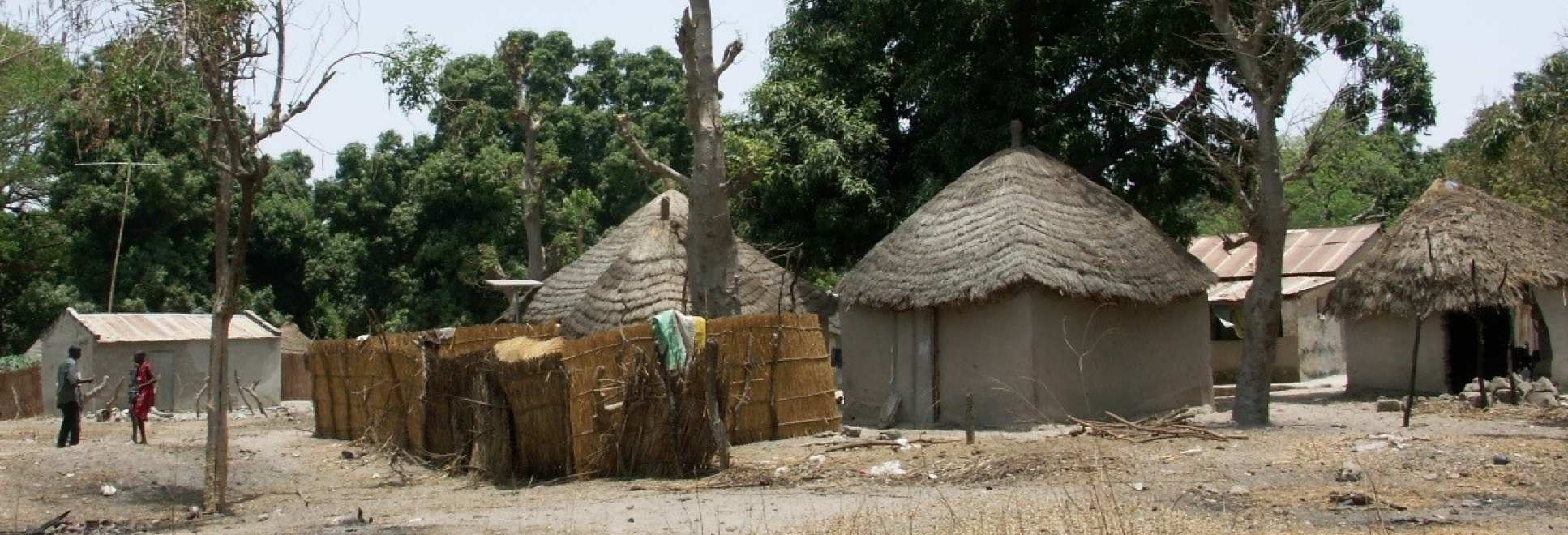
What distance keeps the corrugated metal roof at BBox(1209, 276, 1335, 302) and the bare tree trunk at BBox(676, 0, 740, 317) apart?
13667 mm

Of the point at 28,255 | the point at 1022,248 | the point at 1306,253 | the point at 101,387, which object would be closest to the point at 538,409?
the point at 1022,248

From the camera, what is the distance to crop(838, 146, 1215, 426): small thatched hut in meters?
16.3

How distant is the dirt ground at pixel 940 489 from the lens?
916cm

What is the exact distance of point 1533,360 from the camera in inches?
814

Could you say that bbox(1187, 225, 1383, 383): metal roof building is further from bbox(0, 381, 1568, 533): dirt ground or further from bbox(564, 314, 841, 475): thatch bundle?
bbox(564, 314, 841, 475): thatch bundle

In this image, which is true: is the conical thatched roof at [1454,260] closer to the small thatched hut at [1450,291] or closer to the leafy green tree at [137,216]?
the small thatched hut at [1450,291]

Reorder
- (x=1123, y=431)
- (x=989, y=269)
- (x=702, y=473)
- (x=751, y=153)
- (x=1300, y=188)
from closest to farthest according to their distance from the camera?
(x=702, y=473) < (x=1123, y=431) < (x=989, y=269) < (x=751, y=153) < (x=1300, y=188)

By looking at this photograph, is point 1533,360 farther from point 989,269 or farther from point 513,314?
point 513,314

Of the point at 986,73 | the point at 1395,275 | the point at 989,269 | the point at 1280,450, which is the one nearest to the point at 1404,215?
the point at 1395,275

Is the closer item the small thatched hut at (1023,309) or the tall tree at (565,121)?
the small thatched hut at (1023,309)

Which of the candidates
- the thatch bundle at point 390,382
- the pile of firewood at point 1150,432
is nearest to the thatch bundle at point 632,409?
the thatch bundle at point 390,382

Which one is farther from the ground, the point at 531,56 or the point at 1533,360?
the point at 531,56

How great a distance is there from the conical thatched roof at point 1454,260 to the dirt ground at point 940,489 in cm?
340

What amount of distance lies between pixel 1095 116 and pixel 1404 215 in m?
4.92
